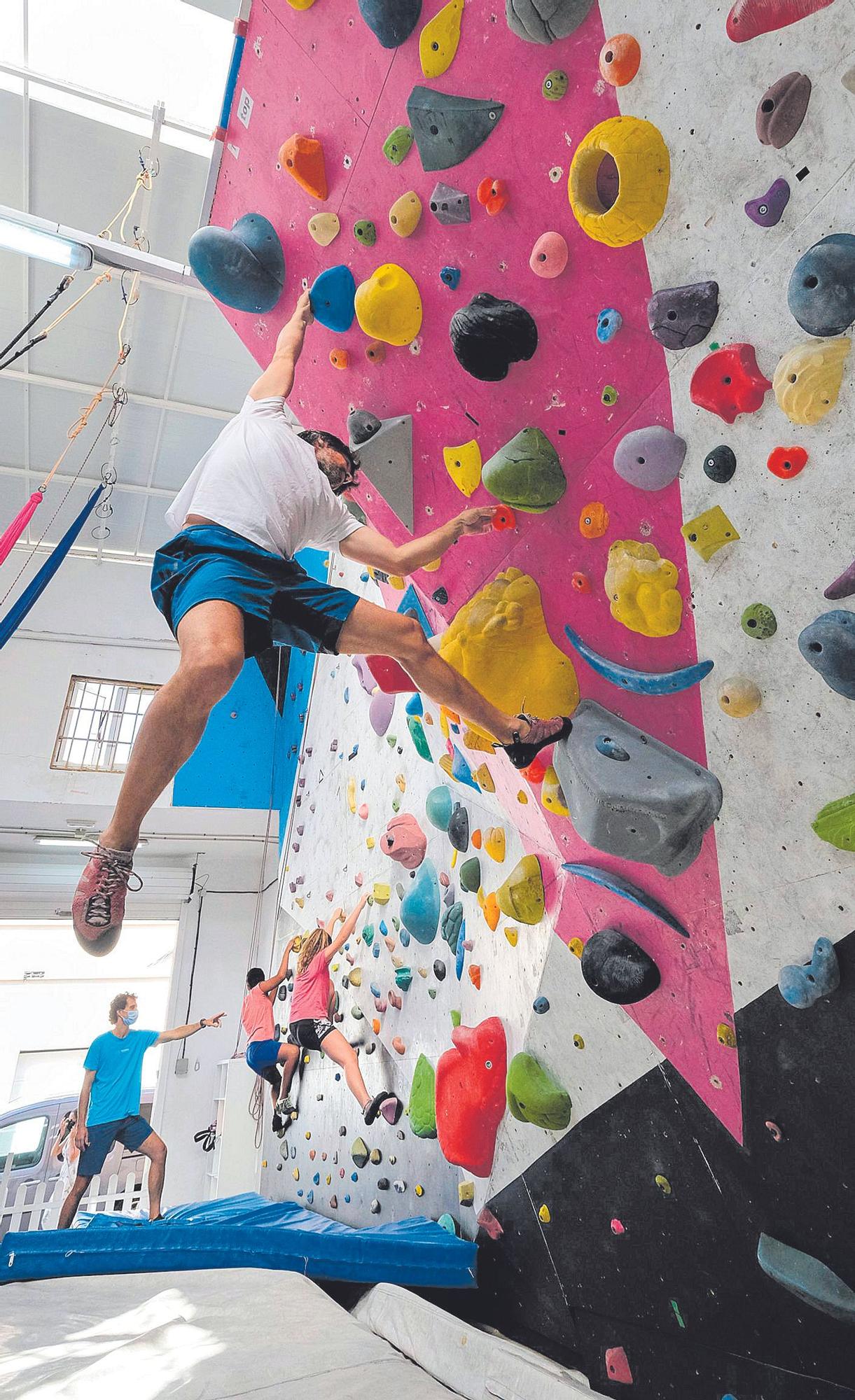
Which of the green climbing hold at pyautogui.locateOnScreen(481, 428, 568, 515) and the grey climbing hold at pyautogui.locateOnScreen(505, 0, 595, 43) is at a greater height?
the grey climbing hold at pyautogui.locateOnScreen(505, 0, 595, 43)

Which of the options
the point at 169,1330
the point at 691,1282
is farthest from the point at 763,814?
the point at 169,1330

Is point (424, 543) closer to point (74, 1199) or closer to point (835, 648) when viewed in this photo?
point (835, 648)

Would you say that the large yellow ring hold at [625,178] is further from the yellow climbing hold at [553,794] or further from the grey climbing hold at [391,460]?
the yellow climbing hold at [553,794]

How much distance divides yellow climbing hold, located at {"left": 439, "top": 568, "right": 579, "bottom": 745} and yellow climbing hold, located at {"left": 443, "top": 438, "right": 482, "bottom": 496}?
0.25 meters

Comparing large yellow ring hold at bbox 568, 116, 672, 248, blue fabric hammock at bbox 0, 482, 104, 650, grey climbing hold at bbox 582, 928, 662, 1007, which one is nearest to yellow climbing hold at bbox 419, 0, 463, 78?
large yellow ring hold at bbox 568, 116, 672, 248

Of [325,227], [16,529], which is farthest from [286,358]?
[16,529]

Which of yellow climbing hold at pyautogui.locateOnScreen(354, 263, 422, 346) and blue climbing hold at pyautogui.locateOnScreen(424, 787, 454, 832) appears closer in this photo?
yellow climbing hold at pyautogui.locateOnScreen(354, 263, 422, 346)

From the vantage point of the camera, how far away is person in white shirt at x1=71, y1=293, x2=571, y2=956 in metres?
1.29

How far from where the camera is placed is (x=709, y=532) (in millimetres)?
1438

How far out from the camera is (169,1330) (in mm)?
1912

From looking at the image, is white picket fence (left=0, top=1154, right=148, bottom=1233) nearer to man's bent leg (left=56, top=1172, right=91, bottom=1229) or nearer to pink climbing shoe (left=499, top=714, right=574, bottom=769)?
man's bent leg (left=56, top=1172, right=91, bottom=1229)

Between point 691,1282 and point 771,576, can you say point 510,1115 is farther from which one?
point 771,576

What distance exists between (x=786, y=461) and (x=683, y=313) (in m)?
0.33

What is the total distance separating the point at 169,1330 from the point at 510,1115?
3.15 feet
